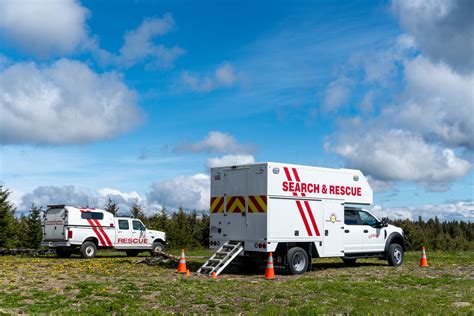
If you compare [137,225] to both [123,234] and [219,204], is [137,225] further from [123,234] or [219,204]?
[219,204]

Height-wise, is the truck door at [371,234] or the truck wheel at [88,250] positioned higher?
the truck door at [371,234]

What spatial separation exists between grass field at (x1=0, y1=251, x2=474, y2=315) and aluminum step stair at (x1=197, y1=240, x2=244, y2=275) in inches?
19.1

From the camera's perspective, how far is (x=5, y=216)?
33.0 metres

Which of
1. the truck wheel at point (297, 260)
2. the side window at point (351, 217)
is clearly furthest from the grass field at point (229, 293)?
the side window at point (351, 217)

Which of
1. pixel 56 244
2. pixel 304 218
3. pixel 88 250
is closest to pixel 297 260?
pixel 304 218

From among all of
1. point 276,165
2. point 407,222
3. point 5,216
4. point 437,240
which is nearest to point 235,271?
point 276,165

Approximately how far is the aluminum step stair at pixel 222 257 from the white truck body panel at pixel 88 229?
9.84m

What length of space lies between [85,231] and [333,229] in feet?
39.7

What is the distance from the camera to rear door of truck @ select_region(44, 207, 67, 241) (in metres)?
24.4

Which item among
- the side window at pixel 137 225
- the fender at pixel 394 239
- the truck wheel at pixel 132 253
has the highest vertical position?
the side window at pixel 137 225

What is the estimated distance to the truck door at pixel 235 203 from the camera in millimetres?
17031

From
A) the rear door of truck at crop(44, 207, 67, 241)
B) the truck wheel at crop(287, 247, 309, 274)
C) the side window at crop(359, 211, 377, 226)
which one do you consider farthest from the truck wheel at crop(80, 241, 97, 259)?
the side window at crop(359, 211, 377, 226)

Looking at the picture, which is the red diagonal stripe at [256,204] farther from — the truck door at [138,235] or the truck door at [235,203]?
the truck door at [138,235]

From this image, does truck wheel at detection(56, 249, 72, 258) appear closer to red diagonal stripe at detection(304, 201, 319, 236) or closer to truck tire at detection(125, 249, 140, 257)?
truck tire at detection(125, 249, 140, 257)
